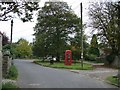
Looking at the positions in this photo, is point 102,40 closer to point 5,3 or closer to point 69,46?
point 69,46

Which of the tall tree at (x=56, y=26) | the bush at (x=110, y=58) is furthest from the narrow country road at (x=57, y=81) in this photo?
the tall tree at (x=56, y=26)

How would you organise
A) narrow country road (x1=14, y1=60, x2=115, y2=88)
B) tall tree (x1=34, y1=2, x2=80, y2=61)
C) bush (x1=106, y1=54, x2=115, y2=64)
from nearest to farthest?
narrow country road (x1=14, y1=60, x2=115, y2=88) → bush (x1=106, y1=54, x2=115, y2=64) → tall tree (x1=34, y1=2, x2=80, y2=61)

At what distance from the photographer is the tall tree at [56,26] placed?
7050cm

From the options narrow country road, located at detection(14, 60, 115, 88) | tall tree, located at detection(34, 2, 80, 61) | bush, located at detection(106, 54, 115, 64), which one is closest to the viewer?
narrow country road, located at detection(14, 60, 115, 88)

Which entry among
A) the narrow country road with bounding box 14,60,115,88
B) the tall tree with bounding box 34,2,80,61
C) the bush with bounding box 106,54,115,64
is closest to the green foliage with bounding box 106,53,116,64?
the bush with bounding box 106,54,115,64

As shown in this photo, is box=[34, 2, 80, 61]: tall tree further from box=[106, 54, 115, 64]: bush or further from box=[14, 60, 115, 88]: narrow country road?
box=[14, 60, 115, 88]: narrow country road

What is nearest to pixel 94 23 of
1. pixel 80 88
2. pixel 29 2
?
pixel 80 88

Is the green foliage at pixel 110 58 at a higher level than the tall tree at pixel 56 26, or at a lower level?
lower

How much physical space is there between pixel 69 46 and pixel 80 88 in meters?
54.5

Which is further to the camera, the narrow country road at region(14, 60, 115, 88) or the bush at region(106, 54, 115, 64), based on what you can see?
the bush at region(106, 54, 115, 64)

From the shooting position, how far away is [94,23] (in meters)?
54.1

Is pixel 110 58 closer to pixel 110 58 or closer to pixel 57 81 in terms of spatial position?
pixel 110 58

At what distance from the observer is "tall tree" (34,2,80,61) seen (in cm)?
7050

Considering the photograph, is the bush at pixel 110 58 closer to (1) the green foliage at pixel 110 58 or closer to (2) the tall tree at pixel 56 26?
(1) the green foliage at pixel 110 58
